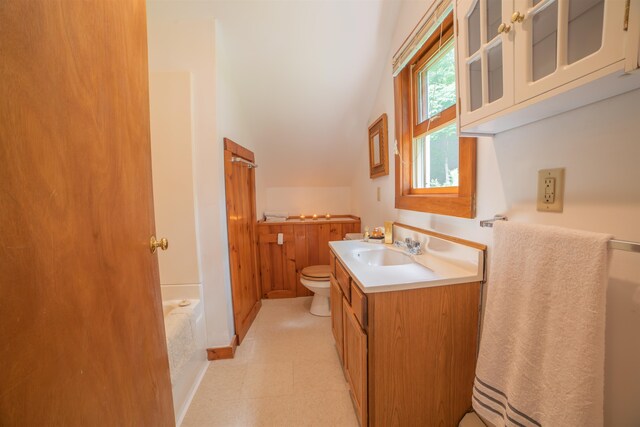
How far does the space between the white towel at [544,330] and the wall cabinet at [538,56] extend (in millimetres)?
348

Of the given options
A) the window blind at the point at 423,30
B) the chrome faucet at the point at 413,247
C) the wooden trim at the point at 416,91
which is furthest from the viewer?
the chrome faucet at the point at 413,247

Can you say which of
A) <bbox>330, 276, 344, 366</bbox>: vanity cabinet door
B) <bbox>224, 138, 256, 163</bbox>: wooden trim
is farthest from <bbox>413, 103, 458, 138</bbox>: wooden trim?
<bbox>224, 138, 256, 163</bbox>: wooden trim

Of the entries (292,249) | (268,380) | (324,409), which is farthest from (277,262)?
(324,409)

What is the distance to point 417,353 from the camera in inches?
38.4

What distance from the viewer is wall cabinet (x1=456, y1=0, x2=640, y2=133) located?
0.44 meters

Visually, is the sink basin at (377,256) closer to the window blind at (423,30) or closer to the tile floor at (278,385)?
the tile floor at (278,385)

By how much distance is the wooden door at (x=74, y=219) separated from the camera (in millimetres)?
371

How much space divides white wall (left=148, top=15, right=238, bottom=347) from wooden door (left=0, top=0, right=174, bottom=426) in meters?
0.85

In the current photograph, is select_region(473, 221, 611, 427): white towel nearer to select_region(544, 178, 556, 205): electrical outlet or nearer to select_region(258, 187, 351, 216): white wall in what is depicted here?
select_region(544, 178, 556, 205): electrical outlet

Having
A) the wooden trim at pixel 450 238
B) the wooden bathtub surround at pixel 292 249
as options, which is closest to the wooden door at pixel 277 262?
the wooden bathtub surround at pixel 292 249

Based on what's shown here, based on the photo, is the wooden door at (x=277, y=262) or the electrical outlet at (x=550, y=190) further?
the wooden door at (x=277, y=262)

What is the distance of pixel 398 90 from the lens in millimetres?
1593

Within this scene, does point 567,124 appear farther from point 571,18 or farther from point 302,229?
point 302,229

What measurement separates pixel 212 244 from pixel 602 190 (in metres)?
1.88
